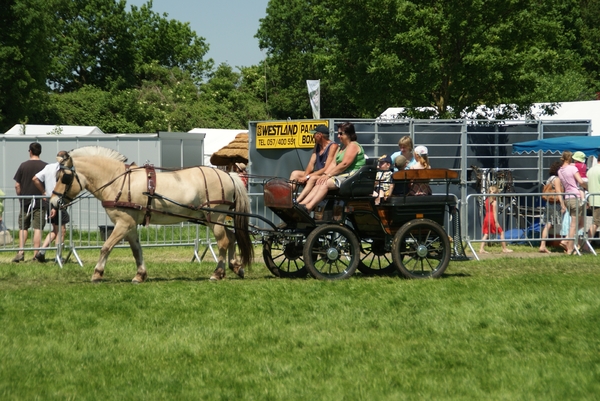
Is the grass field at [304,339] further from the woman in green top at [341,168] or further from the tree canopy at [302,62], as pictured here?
the tree canopy at [302,62]

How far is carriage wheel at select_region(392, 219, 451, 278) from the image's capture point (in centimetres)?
1147

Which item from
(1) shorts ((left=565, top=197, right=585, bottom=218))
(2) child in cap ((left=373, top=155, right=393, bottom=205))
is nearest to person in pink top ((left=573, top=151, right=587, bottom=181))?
(1) shorts ((left=565, top=197, right=585, bottom=218))

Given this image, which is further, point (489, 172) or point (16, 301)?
point (489, 172)

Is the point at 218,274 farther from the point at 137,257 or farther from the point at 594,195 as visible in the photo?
the point at 594,195

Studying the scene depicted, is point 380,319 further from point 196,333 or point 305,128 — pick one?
point 305,128

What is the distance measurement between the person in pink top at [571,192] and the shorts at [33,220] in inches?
346

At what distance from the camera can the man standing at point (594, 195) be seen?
1579 centimetres

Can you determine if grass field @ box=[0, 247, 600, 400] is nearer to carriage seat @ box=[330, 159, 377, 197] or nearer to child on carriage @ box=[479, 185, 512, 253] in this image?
carriage seat @ box=[330, 159, 377, 197]

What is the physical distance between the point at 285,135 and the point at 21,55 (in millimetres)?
29955

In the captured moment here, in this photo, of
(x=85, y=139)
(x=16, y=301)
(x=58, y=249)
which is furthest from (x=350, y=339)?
(x=85, y=139)

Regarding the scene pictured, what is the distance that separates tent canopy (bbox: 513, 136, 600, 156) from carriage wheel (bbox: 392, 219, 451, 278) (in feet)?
26.1

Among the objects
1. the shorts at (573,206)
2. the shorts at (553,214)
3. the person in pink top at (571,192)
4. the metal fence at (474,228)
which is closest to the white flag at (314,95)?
the metal fence at (474,228)

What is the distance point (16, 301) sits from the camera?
973cm

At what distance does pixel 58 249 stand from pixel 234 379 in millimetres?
8381
